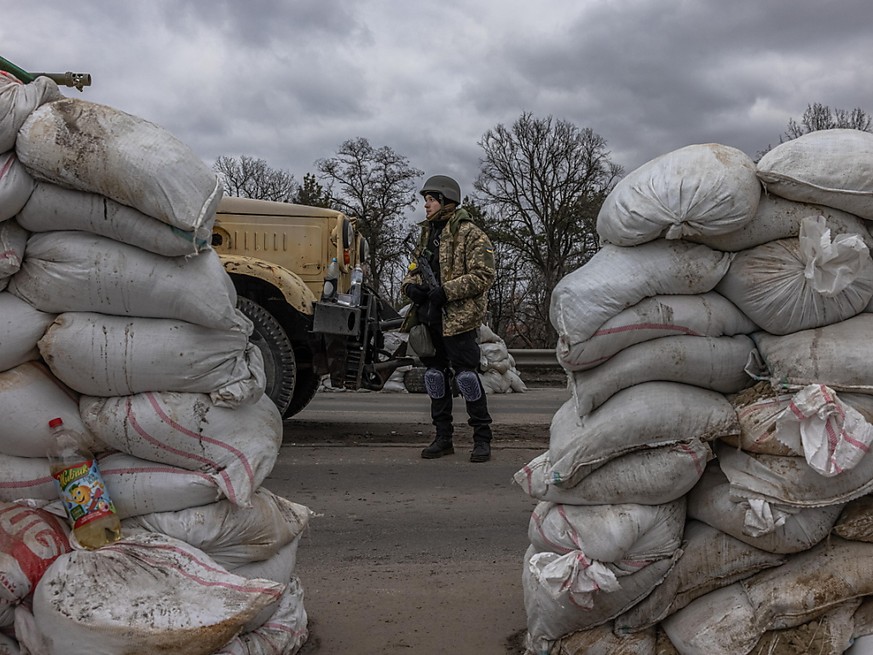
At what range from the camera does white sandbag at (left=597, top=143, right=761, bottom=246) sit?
2496mm

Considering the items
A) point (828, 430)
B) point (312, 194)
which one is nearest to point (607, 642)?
point (828, 430)

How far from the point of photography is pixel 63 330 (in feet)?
8.43

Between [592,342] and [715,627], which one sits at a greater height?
[592,342]

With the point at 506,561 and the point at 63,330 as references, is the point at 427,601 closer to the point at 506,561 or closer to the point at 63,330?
the point at 506,561

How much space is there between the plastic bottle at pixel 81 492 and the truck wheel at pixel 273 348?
14.2ft

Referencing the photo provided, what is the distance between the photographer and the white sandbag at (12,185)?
8.13 feet

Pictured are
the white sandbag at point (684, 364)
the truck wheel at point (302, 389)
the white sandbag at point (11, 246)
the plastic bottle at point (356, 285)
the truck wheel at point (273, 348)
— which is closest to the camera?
the white sandbag at point (11, 246)

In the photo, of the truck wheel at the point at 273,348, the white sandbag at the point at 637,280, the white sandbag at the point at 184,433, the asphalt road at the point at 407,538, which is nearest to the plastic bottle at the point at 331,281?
the truck wheel at the point at 273,348

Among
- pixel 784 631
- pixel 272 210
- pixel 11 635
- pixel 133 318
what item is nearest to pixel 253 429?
pixel 133 318

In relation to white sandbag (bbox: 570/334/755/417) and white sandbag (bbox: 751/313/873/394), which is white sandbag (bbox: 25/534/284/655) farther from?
white sandbag (bbox: 751/313/873/394)

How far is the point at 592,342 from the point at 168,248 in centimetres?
130

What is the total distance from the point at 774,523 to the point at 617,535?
1.44 feet

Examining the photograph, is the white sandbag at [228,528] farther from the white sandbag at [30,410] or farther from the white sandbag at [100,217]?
the white sandbag at [100,217]

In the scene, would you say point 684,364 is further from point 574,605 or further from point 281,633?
point 281,633
